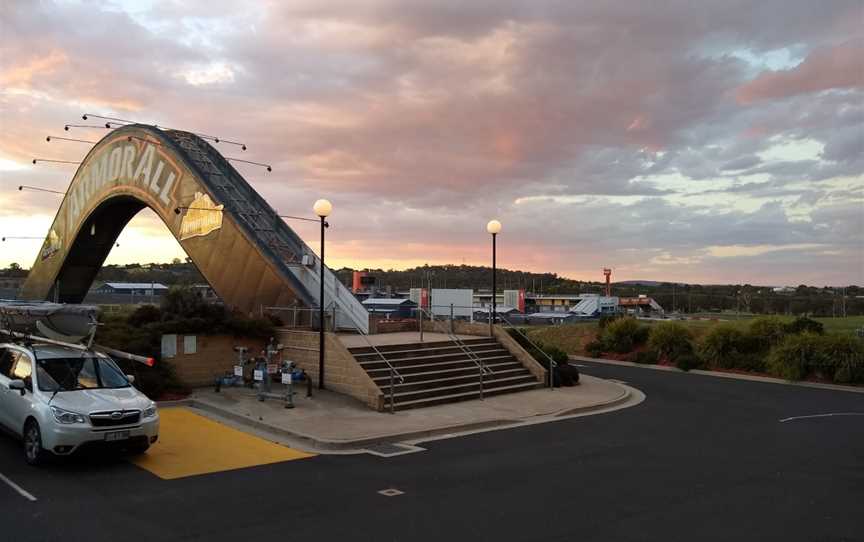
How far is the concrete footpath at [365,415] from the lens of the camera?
11859 mm

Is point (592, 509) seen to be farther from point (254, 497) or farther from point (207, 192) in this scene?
point (207, 192)

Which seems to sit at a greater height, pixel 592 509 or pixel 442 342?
pixel 442 342

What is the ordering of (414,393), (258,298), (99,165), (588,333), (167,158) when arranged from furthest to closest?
(588,333) < (99,165) < (167,158) < (258,298) < (414,393)

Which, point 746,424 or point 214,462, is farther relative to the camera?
point 746,424

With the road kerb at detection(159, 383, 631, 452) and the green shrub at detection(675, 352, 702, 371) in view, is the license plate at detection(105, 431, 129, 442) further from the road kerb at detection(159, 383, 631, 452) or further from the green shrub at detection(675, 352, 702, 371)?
the green shrub at detection(675, 352, 702, 371)

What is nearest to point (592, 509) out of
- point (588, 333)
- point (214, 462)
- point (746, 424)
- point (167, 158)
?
point (214, 462)

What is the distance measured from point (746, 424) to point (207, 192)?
17972mm

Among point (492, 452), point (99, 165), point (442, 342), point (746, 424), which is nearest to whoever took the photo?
point (492, 452)

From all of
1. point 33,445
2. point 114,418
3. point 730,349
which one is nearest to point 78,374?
point 33,445

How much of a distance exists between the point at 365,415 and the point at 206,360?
17.9 feet

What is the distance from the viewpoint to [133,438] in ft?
31.0

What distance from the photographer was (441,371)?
16.9 meters

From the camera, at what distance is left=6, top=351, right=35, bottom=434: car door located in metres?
9.71

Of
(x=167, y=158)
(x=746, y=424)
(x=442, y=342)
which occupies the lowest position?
(x=746, y=424)
